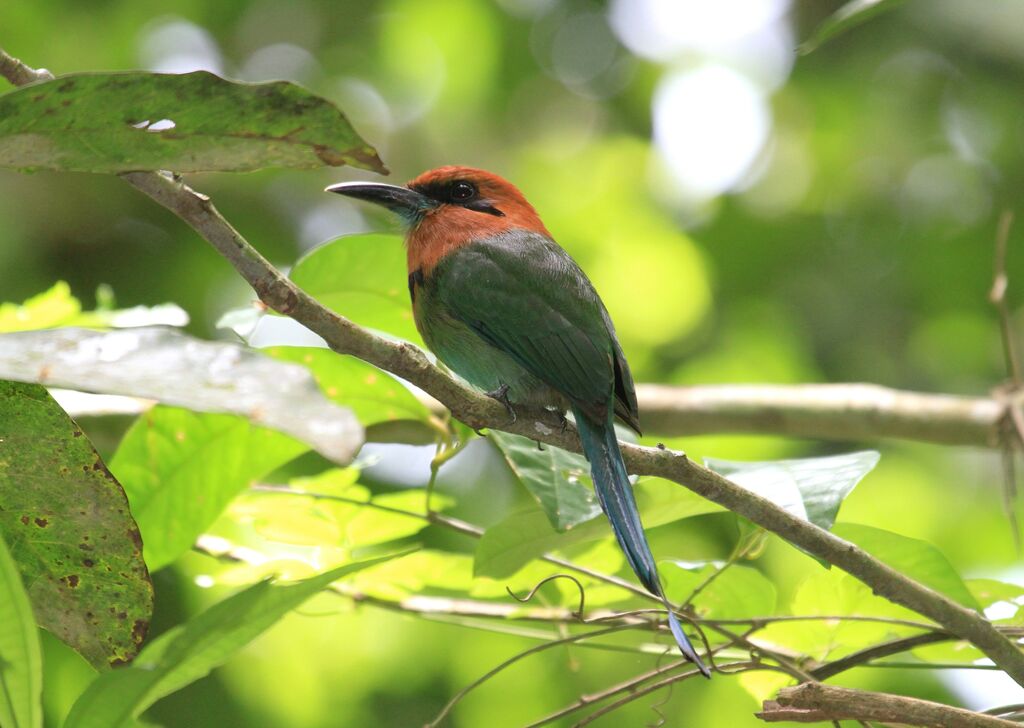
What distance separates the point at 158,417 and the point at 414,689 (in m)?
2.06

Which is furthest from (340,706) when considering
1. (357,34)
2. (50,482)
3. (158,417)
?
(357,34)

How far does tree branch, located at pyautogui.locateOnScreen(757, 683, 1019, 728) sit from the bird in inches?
29.3

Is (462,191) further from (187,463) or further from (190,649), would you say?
(190,649)

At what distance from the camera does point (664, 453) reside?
1533 millimetres

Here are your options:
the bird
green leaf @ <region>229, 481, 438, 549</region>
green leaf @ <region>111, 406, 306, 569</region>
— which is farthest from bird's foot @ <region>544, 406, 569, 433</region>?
green leaf @ <region>111, 406, 306, 569</region>

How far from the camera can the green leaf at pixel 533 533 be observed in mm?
1750

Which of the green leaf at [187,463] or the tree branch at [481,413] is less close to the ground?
the tree branch at [481,413]

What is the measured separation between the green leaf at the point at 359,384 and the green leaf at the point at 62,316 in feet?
0.86

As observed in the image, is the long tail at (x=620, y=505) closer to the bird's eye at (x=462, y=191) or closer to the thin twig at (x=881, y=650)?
the thin twig at (x=881, y=650)

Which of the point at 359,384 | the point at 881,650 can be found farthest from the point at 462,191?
Answer: the point at 881,650

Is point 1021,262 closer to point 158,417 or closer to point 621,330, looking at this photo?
point 621,330

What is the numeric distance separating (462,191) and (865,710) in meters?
1.85

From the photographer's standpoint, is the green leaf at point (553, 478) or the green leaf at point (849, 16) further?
the green leaf at point (553, 478)

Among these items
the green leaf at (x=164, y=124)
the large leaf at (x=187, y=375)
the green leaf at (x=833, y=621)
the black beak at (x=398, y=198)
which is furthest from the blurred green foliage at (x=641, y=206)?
the large leaf at (x=187, y=375)
